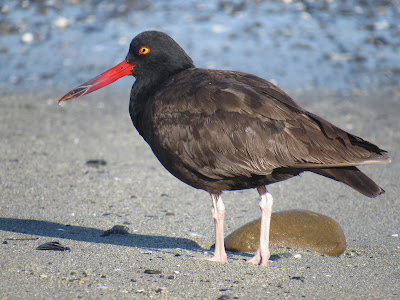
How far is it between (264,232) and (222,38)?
9.32 m

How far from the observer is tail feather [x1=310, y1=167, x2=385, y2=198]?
400cm

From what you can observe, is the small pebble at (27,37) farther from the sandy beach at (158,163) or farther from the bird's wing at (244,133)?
the bird's wing at (244,133)

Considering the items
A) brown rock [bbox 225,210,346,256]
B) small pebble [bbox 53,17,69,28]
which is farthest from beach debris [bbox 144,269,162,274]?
small pebble [bbox 53,17,69,28]

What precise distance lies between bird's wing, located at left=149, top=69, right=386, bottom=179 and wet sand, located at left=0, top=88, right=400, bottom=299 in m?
0.78

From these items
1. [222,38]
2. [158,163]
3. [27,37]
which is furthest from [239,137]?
[27,37]

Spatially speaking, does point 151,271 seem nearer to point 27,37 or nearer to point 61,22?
point 27,37

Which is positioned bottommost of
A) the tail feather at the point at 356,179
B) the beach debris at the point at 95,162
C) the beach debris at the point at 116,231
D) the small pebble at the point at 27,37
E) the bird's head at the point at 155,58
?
the beach debris at the point at 95,162

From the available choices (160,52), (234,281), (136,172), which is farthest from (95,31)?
(234,281)

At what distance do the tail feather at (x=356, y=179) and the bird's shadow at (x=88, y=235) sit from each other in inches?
53.2

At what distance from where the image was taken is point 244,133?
4.21 meters

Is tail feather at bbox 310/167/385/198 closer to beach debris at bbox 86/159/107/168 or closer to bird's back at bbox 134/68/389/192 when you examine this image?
bird's back at bbox 134/68/389/192

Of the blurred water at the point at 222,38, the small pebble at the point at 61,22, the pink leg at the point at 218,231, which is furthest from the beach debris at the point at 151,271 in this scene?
the small pebble at the point at 61,22

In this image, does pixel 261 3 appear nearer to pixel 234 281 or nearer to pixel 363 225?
pixel 363 225

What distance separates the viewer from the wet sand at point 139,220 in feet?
12.3
